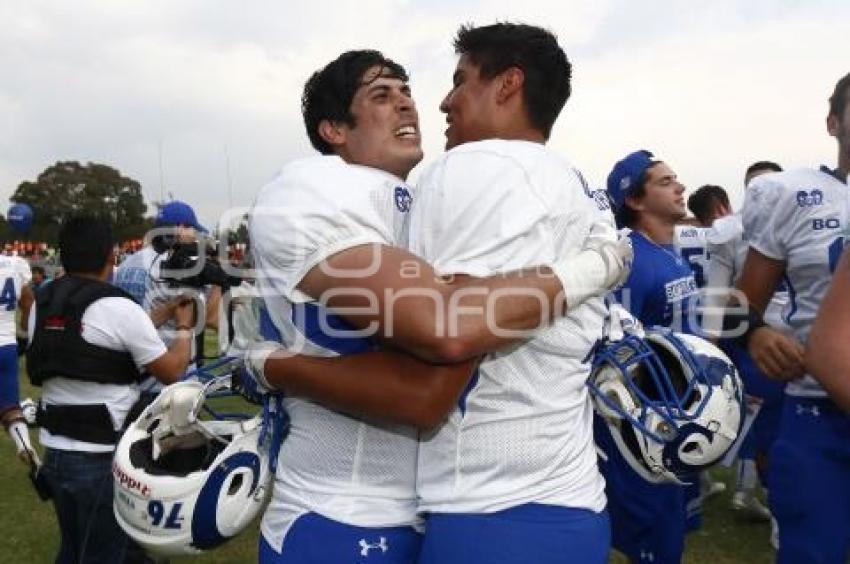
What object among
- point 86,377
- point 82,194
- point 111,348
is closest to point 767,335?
point 111,348

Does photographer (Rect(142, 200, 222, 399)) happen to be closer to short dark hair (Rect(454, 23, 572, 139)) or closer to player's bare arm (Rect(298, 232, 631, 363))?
short dark hair (Rect(454, 23, 572, 139))

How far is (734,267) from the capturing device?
5.50 meters

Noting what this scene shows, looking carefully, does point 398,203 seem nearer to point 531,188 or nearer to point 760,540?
point 531,188

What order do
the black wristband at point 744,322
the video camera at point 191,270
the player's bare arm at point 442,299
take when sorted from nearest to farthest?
the player's bare arm at point 442,299 → the black wristband at point 744,322 → the video camera at point 191,270

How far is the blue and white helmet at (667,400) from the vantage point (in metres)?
1.92

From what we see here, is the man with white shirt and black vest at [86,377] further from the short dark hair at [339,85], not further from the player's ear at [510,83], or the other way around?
the player's ear at [510,83]

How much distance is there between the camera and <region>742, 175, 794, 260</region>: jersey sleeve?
132 inches

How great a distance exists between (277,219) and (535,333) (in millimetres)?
618

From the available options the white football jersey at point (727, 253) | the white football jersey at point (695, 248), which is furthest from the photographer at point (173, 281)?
the white football jersey at point (695, 248)

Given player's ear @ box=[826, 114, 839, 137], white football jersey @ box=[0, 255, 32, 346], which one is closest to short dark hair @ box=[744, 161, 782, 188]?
player's ear @ box=[826, 114, 839, 137]

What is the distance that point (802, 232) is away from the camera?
329 cm

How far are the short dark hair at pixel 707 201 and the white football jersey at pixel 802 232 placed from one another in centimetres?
382

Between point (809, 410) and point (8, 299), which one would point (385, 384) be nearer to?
point (809, 410)

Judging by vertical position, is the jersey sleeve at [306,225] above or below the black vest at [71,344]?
above
